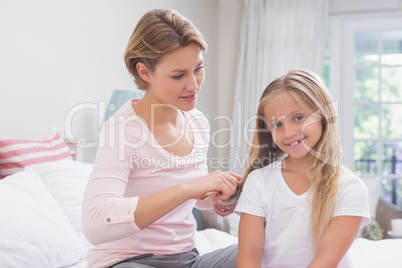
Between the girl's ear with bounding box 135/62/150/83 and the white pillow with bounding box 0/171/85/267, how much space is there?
0.57 meters

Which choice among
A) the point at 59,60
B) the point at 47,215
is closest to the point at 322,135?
the point at 47,215

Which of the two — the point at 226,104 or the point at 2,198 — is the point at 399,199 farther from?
the point at 2,198

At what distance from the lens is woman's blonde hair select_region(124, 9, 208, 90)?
135 centimetres

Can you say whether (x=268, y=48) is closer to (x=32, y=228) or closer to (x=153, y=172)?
(x=153, y=172)

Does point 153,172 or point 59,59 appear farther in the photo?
point 59,59

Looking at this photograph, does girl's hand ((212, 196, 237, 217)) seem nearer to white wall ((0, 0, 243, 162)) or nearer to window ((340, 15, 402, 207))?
white wall ((0, 0, 243, 162))

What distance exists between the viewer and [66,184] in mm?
1868

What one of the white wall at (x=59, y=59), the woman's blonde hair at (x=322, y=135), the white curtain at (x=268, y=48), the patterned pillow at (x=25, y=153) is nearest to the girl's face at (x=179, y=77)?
Result: the woman's blonde hair at (x=322, y=135)

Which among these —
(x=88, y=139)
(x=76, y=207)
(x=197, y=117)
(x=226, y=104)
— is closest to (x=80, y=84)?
(x=88, y=139)

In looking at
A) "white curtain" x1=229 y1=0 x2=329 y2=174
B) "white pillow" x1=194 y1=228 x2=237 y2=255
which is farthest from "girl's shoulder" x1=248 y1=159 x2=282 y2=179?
"white curtain" x1=229 y1=0 x2=329 y2=174

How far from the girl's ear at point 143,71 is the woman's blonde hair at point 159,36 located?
2 centimetres

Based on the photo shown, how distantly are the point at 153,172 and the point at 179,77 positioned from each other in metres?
0.30

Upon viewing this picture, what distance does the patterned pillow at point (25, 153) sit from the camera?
187cm

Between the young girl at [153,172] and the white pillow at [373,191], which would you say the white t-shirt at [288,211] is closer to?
the young girl at [153,172]
